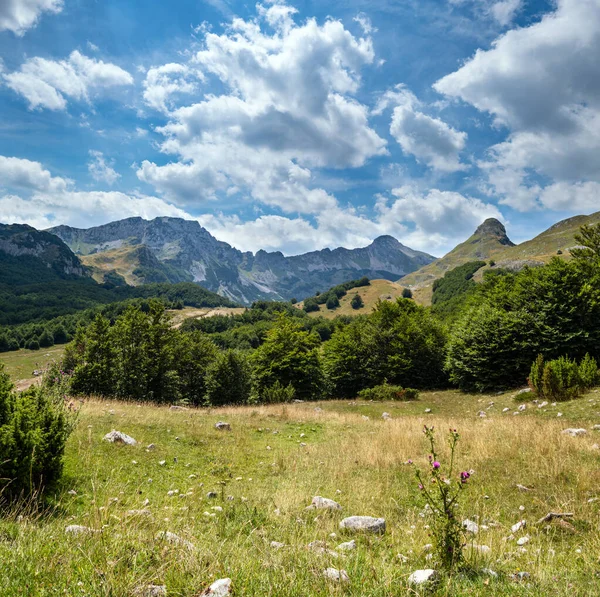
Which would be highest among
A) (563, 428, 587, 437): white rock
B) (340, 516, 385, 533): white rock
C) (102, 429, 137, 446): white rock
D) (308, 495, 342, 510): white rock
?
(340, 516, 385, 533): white rock

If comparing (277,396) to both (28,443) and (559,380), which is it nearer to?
(559,380)

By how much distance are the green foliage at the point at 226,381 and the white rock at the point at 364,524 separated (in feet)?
107

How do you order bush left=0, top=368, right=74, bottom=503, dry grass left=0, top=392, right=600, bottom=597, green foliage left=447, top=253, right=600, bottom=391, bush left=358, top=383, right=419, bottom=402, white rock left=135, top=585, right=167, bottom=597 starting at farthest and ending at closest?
bush left=358, top=383, right=419, bottom=402
green foliage left=447, top=253, right=600, bottom=391
bush left=0, top=368, right=74, bottom=503
dry grass left=0, top=392, right=600, bottom=597
white rock left=135, top=585, right=167, bottom=597

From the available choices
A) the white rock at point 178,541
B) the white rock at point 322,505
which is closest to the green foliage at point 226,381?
the white rock at point 322,505

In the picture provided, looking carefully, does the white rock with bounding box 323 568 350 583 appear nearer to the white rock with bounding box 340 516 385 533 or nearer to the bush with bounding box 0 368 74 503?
the white rock with bounding box 340 516 385 533

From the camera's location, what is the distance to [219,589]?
3078mm

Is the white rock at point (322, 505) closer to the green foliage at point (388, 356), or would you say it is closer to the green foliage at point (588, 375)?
the green foliage at point (588, 375)

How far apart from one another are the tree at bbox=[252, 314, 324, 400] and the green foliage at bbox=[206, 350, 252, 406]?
2085mm

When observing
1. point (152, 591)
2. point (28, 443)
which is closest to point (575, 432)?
point (152, 591)

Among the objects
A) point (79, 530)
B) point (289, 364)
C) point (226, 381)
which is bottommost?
point (226, 381)

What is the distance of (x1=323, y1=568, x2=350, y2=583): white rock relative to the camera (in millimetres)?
3359

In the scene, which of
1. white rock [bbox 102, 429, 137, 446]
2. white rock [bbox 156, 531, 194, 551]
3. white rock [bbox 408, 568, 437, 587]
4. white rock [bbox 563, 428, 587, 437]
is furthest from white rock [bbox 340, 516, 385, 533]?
white rock [bbox 563, 428, 587, 437]

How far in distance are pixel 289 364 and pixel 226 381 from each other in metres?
7.38

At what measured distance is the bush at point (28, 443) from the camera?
5.90m
